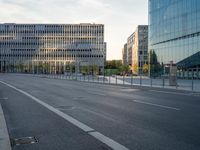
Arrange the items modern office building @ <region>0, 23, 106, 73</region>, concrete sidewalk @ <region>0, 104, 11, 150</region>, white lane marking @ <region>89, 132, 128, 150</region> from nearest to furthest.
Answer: white lane marking @ <region>89, 132, 128, 150</region>, concrete sidewalk @ <region>0, 104, 11, 150</region>, modern office building @ <region>0, 23, 106, 73</region>

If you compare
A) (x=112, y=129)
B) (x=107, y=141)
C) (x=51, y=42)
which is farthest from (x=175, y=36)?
(x=51, y=42)

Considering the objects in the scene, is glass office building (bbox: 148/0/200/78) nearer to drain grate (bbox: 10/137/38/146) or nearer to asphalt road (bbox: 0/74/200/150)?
asphalt road (bbox: 0/74/200/150)

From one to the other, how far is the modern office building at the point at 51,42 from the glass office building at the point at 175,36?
99211 mm

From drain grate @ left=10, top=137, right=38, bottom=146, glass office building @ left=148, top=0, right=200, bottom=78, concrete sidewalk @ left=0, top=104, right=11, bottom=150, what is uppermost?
glass office building @ left=148, top=0, right=200, bottom=78

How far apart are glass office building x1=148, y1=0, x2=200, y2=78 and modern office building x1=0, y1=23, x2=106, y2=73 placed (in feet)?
325

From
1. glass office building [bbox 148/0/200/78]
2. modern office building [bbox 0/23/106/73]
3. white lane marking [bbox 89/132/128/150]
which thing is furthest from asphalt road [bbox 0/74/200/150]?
modern office building [bbox 0/23/106/73]

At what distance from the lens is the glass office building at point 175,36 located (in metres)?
53.2

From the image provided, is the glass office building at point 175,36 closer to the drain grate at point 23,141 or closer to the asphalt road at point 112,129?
the asphalt road at point 112,129

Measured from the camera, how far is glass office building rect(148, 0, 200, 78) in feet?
175

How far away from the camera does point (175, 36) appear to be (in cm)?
5909

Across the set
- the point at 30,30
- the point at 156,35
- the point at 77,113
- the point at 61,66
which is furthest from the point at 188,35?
the point at 30,30

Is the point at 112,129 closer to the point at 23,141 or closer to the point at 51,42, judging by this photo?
the point at 23,141

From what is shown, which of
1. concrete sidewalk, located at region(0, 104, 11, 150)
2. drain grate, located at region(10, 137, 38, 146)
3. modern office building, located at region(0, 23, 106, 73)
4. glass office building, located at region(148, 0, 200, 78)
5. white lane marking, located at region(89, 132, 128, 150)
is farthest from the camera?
modern office building, located at region(0, 23, 106, 73)

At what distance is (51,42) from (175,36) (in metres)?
116
